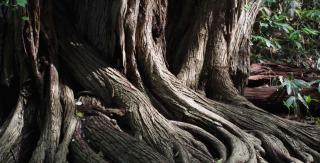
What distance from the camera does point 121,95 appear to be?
4.64 meters

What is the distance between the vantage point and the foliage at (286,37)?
25.2ft

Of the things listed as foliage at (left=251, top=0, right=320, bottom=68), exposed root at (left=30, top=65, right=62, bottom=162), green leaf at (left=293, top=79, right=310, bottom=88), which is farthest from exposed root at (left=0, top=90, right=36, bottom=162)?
foliage at (left=251, top=0, right=320, bottom=68)

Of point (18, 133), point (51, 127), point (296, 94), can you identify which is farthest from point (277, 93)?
point (18, 133)

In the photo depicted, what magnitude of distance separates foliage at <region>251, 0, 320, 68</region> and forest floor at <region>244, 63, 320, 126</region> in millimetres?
953

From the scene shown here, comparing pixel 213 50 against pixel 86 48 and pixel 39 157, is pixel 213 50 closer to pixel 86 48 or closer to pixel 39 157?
pixel 86 48

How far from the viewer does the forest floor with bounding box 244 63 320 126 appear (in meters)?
5.93

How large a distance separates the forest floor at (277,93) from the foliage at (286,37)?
37.5 inches

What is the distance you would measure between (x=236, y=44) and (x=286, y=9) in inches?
125

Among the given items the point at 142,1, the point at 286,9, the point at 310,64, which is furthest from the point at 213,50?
the point at 286,9

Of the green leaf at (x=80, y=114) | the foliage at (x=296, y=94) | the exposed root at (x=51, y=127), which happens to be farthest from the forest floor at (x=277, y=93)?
the exposed root at (x=51, y=127)

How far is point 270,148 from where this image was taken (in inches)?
177

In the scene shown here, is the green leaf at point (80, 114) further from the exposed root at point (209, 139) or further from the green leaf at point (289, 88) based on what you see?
the green leaf at point (289, 88)

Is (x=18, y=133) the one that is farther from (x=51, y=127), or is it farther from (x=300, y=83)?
(x=300, y=83)

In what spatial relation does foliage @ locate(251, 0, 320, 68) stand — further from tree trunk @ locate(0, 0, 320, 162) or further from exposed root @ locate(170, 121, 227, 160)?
exposed root @ locate(170, 121, 227, 160)
